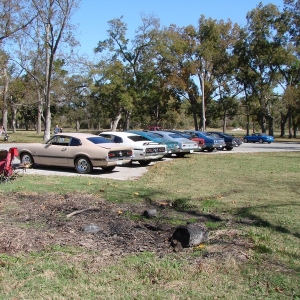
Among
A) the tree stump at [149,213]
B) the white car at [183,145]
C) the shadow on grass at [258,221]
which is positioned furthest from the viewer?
the white car at [183,145]

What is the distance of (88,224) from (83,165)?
25.8ft

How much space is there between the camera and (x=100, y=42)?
4991 centimetres

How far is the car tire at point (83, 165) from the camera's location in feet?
45.4

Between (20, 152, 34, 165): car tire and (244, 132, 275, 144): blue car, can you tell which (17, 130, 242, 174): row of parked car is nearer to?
(20, 152, 34, 165): car tire

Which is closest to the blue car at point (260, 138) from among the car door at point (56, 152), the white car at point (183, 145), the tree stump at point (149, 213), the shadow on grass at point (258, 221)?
the white car at point (183, 145)

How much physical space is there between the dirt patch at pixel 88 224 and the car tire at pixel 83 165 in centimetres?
552

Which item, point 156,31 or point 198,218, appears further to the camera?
point 156,31

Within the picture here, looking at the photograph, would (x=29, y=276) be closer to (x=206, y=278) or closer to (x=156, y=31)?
(x=206, y=278)

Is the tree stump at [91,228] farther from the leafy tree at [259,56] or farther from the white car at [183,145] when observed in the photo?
the leafy tree at [259,56]

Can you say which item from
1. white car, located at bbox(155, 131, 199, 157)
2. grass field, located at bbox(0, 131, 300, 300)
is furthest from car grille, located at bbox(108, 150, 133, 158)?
white car, located at bbox(155, 131, 199, 157)

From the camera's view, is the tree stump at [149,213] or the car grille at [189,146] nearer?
the tree stump at [149,213]

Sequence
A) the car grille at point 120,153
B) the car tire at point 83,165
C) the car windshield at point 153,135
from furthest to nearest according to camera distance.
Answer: the car windshield at point 153,135 < the car tire at point 83,165 < the car grille at point 120,153

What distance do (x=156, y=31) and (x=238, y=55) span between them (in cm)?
1577

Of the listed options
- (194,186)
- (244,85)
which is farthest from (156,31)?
(194,186)
